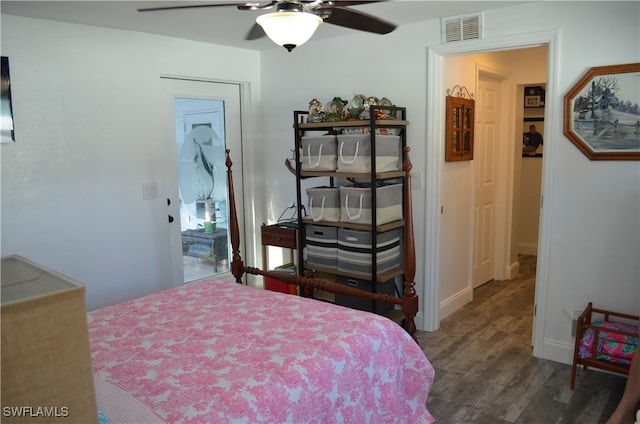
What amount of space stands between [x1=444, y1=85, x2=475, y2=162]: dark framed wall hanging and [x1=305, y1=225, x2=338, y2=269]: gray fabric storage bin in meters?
1.06

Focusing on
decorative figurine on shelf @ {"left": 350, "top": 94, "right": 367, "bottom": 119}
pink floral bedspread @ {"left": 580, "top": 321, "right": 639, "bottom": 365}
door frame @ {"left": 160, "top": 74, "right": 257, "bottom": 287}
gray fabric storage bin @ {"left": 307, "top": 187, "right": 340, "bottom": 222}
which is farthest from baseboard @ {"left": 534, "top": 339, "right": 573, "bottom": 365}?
door frame @ {"left": 160, "top": 74, "right": 257, "bottom": 287}

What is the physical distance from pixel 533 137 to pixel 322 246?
12.0ft

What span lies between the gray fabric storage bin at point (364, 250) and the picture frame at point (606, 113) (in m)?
1.34

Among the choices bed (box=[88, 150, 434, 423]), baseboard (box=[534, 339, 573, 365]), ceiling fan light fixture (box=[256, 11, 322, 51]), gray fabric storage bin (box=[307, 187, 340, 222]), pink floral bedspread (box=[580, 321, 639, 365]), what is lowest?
baseboard (box=[534, 339, 573, 365])

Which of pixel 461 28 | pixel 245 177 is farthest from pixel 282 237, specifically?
pixel 461 28

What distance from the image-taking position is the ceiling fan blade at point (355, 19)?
1987mm

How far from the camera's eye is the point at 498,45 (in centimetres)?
315

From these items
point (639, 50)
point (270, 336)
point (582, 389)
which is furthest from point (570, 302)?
point (270, 336)

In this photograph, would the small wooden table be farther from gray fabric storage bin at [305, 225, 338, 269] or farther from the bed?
the bed

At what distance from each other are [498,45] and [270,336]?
7.80 feet

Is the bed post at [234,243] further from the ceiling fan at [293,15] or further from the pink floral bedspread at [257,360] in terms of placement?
the ceiling fan at [293,15]

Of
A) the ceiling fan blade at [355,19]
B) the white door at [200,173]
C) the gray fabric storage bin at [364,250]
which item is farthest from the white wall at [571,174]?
the white door at [200,173]

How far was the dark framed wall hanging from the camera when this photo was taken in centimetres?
372

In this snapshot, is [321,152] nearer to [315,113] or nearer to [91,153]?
[315,113]
